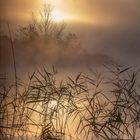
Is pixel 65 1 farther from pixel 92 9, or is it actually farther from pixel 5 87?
pixel 5 87

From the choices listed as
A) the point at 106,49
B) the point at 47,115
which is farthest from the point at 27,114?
the point at 106,49

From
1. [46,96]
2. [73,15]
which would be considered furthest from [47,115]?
Answer: [73,15]

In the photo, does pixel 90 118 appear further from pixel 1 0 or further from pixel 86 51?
pixel 1 0

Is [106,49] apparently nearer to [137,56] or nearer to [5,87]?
[137,56]

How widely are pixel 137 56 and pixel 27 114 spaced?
26.9 inches

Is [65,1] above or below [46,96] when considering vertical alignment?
above

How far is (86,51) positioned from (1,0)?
56 centimetres

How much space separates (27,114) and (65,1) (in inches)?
25.8

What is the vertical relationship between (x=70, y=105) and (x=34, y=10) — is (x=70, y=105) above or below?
below

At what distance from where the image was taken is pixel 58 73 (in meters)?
6.55

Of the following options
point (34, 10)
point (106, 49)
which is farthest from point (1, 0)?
point (106, 49)

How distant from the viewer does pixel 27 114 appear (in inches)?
259

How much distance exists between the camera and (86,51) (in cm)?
655

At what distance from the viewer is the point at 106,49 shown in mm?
6551
